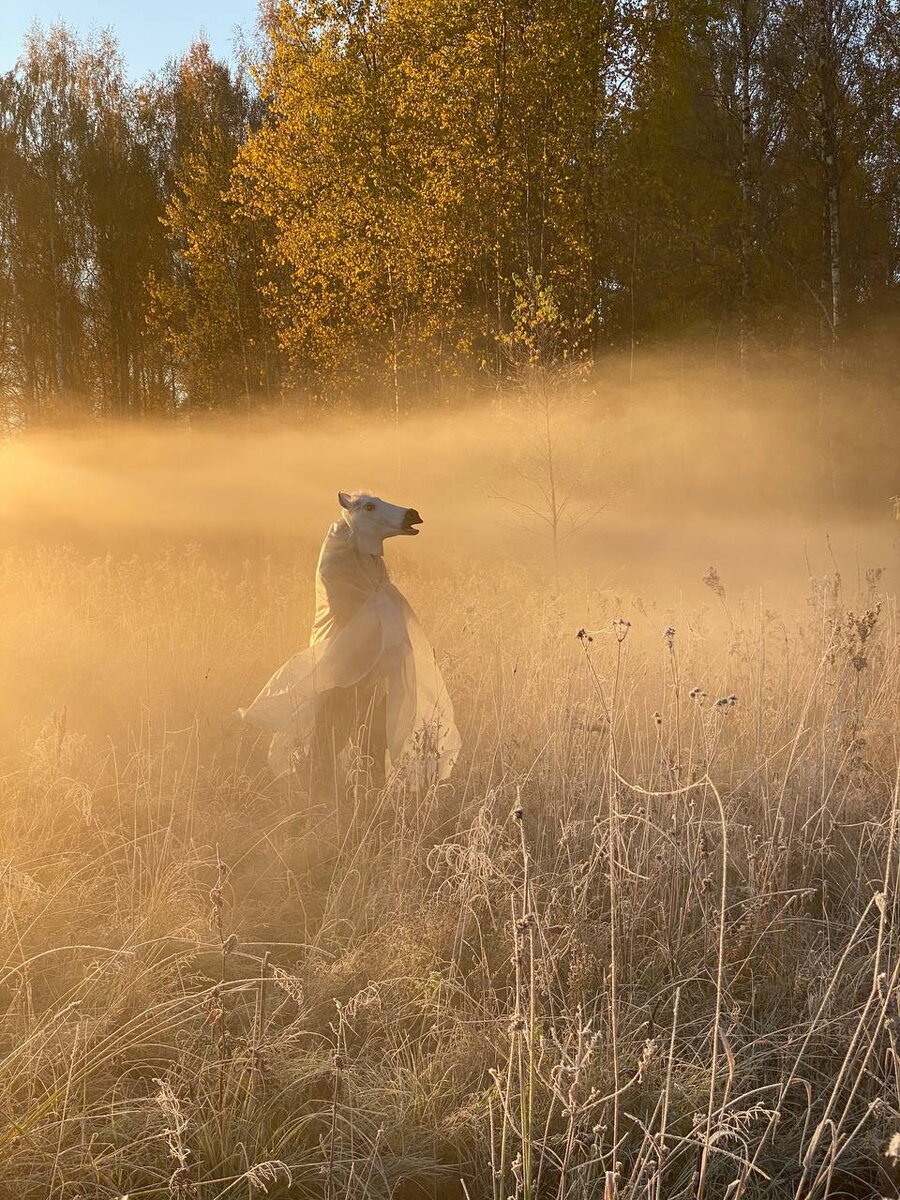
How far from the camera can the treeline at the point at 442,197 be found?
46.1 feet

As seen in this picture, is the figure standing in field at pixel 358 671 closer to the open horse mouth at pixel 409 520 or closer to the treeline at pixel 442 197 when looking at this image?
the open horse mouth at pixel 409 520

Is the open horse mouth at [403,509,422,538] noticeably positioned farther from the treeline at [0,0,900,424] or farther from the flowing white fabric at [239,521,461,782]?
the treeline at [0,0,900,424]

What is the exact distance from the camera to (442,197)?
14.1 meters

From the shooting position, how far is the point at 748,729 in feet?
16.8

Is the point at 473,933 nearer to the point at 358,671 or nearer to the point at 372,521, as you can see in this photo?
the point at 358,671

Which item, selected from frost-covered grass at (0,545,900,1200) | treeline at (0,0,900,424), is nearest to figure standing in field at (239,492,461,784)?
frost-covered grass at (0,545,900,1200)

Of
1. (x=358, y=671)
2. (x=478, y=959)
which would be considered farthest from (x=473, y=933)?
(x=358, y=671)

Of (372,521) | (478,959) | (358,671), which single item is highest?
(372,521)

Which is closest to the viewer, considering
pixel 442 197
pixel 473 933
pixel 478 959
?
pixel 478 959

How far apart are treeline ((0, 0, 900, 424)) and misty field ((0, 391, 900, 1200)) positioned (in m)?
7.65

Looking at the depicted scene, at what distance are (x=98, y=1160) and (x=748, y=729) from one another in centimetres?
365

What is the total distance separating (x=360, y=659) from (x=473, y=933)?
155 centimetres

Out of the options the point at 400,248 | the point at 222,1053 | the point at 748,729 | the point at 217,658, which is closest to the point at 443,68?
the point at 400,248

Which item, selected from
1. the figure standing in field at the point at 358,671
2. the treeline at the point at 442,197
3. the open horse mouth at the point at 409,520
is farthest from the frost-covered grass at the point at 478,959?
the treeline at the point at 442,197
